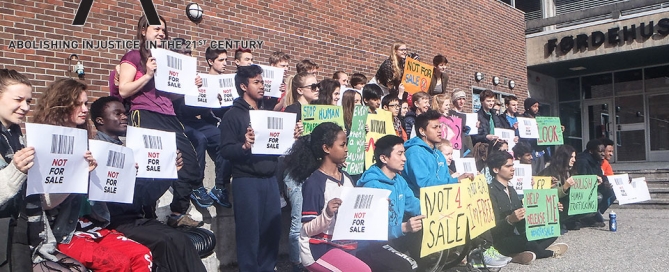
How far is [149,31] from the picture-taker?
496cm

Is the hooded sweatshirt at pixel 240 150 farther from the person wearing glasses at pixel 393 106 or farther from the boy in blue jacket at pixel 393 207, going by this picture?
the person wearing glasses at pixel 393 106

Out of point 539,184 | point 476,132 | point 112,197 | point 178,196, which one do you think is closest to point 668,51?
point 476,132

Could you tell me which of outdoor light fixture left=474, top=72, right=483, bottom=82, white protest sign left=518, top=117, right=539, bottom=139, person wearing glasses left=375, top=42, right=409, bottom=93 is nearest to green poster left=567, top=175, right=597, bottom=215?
white protest sign left=518, top=117, right=539, bottom=139

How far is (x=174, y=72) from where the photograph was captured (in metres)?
5.25

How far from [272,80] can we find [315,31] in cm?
442

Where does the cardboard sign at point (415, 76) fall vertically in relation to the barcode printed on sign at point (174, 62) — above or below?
above

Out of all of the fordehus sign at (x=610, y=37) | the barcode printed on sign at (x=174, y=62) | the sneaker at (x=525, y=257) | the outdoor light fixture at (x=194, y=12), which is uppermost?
the fordehus sign at (x=610, y=37)

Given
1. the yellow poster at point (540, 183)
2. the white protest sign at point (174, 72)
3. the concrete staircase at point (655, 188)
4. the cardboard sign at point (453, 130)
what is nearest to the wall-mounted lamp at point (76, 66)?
the white protest sign at point (174, 72)

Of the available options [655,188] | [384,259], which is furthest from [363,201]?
[655,188]

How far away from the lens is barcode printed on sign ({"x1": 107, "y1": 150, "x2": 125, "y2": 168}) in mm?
3848

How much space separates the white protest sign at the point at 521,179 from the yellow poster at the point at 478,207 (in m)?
1.53

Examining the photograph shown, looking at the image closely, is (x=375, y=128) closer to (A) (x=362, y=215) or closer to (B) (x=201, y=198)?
(B) (x=201, y=198)

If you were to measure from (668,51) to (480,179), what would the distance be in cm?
1412

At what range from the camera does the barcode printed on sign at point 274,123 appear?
4977 mm
